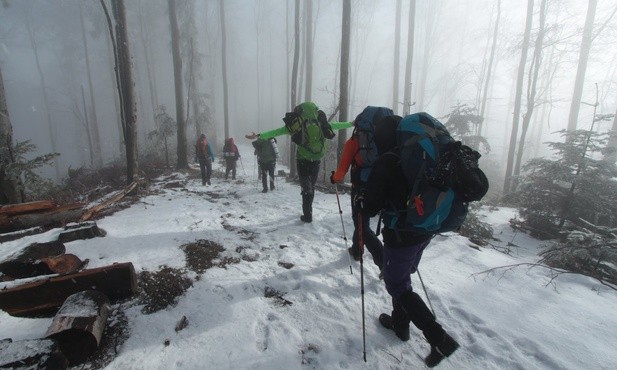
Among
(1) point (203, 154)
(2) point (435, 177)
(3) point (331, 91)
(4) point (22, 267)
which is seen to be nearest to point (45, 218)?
(4) point (22, 267)

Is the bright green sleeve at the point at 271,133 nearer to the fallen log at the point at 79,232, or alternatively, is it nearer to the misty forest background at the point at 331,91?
the fallen log at the point at 79,232

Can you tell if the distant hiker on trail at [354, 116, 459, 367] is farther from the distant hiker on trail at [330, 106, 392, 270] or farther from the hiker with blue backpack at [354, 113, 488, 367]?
the distant hiker on trail at [330, 106, 392, 270]

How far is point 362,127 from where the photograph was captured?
3.68 meters

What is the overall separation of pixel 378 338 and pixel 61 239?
499cm

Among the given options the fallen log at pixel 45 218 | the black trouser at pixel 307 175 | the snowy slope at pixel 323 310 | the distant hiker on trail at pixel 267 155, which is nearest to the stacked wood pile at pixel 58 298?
the snowy slope at pixel 323 310

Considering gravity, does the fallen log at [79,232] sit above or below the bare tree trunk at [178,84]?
below

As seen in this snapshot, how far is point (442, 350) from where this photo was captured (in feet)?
8.18

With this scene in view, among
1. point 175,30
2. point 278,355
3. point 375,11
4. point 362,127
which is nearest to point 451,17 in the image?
point 375,11

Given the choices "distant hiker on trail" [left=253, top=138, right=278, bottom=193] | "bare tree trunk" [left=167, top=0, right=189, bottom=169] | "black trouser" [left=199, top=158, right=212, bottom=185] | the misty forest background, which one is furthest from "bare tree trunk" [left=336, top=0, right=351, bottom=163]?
"bare tree trunk" [left=167, top=0, right=189, bottom=169]

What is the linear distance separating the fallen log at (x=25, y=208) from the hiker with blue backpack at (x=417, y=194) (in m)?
6.05

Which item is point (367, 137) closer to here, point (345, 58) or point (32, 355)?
point (32, 355)

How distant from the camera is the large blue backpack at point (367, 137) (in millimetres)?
3582

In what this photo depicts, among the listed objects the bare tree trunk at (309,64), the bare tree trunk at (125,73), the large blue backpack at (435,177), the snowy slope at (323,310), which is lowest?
the snowy slope at (323,310)

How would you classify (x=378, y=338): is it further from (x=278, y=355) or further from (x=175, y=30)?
(x=175, y=30)
